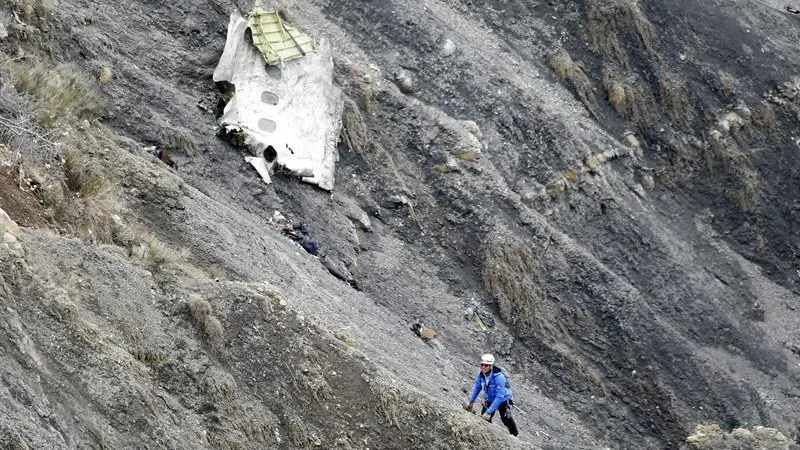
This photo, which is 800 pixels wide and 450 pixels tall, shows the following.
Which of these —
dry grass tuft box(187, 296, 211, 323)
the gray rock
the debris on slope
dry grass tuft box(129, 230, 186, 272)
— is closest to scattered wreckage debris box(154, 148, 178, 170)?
dry grass tuft box(129, 230, 186, 272)

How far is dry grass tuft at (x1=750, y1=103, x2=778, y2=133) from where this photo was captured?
83.6ft

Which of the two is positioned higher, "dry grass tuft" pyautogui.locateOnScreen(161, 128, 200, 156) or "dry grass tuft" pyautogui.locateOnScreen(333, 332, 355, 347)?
"dry grass tuft" pyautogui.locateOnScreen(333, 332, 355, 347)

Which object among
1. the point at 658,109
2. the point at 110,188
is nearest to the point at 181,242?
the point at 110,188

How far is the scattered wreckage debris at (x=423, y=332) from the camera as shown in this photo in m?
17.6

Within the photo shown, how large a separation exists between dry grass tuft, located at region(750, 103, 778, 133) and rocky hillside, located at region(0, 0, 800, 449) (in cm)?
10

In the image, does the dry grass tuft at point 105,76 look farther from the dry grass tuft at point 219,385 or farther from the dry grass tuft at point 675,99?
the dry grass tuft at point 675,99

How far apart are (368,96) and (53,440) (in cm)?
1348

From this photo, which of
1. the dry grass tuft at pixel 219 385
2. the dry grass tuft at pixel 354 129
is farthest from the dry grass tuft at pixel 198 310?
the dry grass tuft at pixel 354 129

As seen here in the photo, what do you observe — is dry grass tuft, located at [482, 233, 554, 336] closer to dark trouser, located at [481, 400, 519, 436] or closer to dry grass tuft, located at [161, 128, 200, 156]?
dark trouser, located at [481, 400, 519, 436]

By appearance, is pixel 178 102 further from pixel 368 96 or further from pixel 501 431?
pixel 501 431

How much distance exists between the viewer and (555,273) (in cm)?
2097

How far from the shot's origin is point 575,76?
81.6 ft

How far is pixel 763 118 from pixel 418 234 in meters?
10.7

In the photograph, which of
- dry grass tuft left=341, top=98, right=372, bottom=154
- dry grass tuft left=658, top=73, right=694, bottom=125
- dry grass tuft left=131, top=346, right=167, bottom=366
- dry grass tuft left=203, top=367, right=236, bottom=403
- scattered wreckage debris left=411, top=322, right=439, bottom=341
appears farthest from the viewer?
dry grass tuft left=658, top=73, right=694, bottom=125
